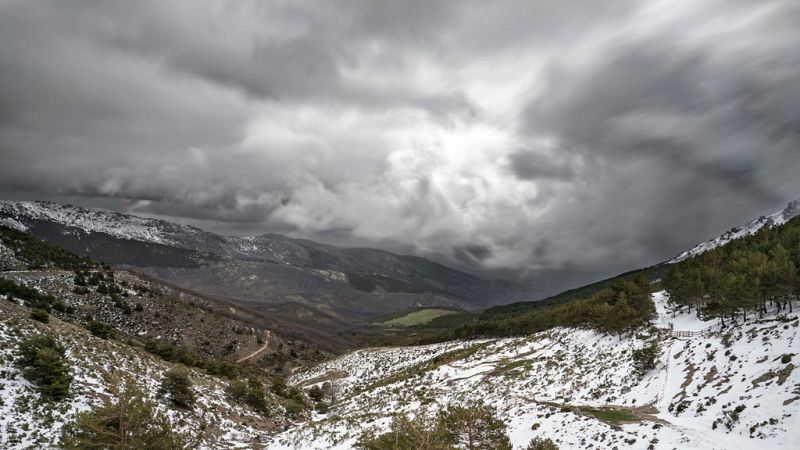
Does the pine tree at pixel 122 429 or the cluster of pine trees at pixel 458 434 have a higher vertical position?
the pine tree at pixel 122 429

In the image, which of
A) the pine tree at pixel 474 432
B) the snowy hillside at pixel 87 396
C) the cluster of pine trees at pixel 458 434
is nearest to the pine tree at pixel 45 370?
the snowy hillside at pixel 87 396

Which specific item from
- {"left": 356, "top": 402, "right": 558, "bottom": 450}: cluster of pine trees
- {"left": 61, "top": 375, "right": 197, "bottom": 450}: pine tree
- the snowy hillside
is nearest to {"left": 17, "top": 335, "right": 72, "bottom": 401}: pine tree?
the snowy hillside

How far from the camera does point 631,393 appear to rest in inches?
1420

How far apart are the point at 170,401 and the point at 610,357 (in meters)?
51.4

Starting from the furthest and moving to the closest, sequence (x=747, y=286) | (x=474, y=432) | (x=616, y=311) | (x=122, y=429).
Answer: (x=616, y=311), (x=747, y=286), (x=474, y=432), (x=122, y=429)

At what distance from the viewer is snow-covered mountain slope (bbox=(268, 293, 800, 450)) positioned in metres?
23.2

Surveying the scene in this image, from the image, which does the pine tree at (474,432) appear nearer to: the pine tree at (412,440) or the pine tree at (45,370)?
the pine tree at (412,440)

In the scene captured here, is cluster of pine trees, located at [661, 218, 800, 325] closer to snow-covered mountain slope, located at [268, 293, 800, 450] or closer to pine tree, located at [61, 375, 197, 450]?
snow-covered mountain slope, located at [268, 293, 800, 450]

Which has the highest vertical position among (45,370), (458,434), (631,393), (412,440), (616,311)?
(45,370)

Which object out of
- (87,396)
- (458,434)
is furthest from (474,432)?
(87,396)

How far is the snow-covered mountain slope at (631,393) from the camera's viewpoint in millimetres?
23234

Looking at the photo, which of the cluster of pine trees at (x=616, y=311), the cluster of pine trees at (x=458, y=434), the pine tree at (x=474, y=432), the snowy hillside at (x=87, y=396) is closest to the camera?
the cluster of pine trees at (x=458, y=434)

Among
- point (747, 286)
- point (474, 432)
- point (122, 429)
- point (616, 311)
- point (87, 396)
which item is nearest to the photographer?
point (122, 429)

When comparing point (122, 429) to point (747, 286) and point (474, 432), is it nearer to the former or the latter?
point (474, 432)
